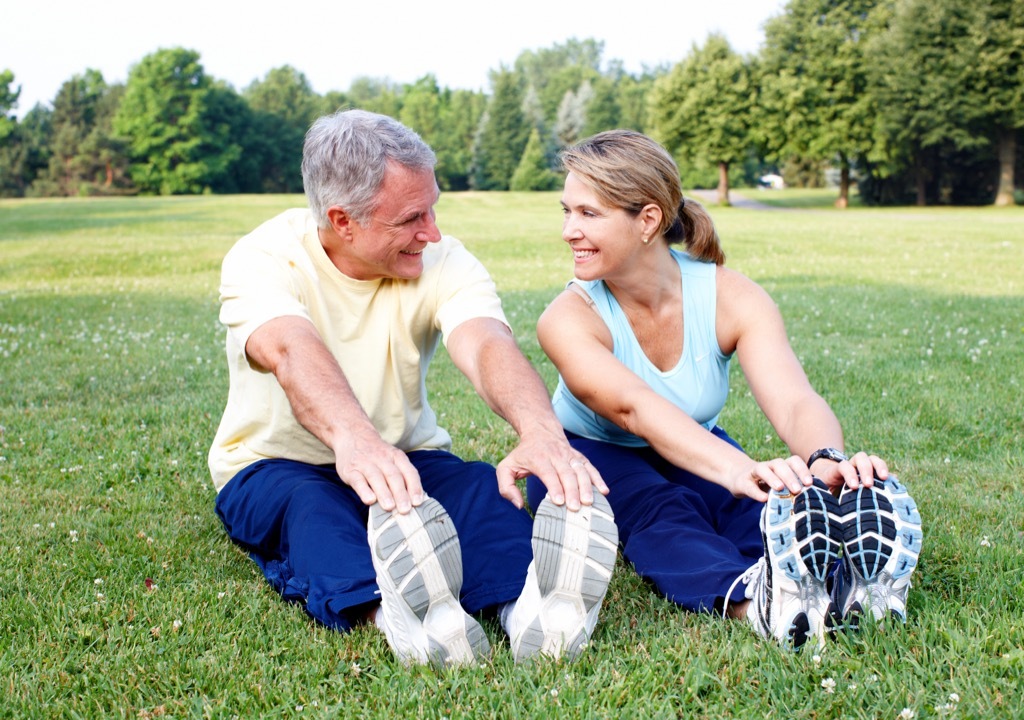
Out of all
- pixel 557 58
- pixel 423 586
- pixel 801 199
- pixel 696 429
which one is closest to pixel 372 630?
pixel 423 586

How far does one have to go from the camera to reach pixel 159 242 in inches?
751

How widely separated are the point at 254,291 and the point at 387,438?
0.73m

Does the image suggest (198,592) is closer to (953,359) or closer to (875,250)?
(953,359)

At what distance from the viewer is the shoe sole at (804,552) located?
7.84 ft

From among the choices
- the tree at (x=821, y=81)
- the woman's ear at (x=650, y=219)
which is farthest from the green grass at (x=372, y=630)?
the tree at (x=821, y=81)

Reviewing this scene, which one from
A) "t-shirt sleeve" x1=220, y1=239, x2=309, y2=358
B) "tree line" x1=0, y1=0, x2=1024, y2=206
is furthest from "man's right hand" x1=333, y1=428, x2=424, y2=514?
"tree line" x1=0, y1=0, x2=1024, y2=206

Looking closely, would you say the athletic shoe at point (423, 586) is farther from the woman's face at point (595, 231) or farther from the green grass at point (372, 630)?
the woman's face at point (595, 231)

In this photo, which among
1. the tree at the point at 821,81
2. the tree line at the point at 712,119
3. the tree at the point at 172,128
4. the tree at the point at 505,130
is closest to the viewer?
the tree line at the point at 712,119

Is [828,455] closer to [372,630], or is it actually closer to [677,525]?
[677,525]

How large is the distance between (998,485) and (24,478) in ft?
14.1

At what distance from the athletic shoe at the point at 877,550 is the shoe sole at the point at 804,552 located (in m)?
0.05

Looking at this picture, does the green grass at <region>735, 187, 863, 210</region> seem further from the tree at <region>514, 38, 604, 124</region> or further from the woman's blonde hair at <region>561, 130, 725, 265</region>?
the tree at <region>514, 38, 604, 124</region>

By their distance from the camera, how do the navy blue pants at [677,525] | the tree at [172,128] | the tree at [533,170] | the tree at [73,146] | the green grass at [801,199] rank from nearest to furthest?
the navy blue pants at [677,525] → the green grass at [801,199] → the tree at [73,146] → the tree at [533,170] → the tree at [172,128]

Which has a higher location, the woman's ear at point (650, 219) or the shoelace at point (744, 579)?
the woman's ear at point (650, 219)
